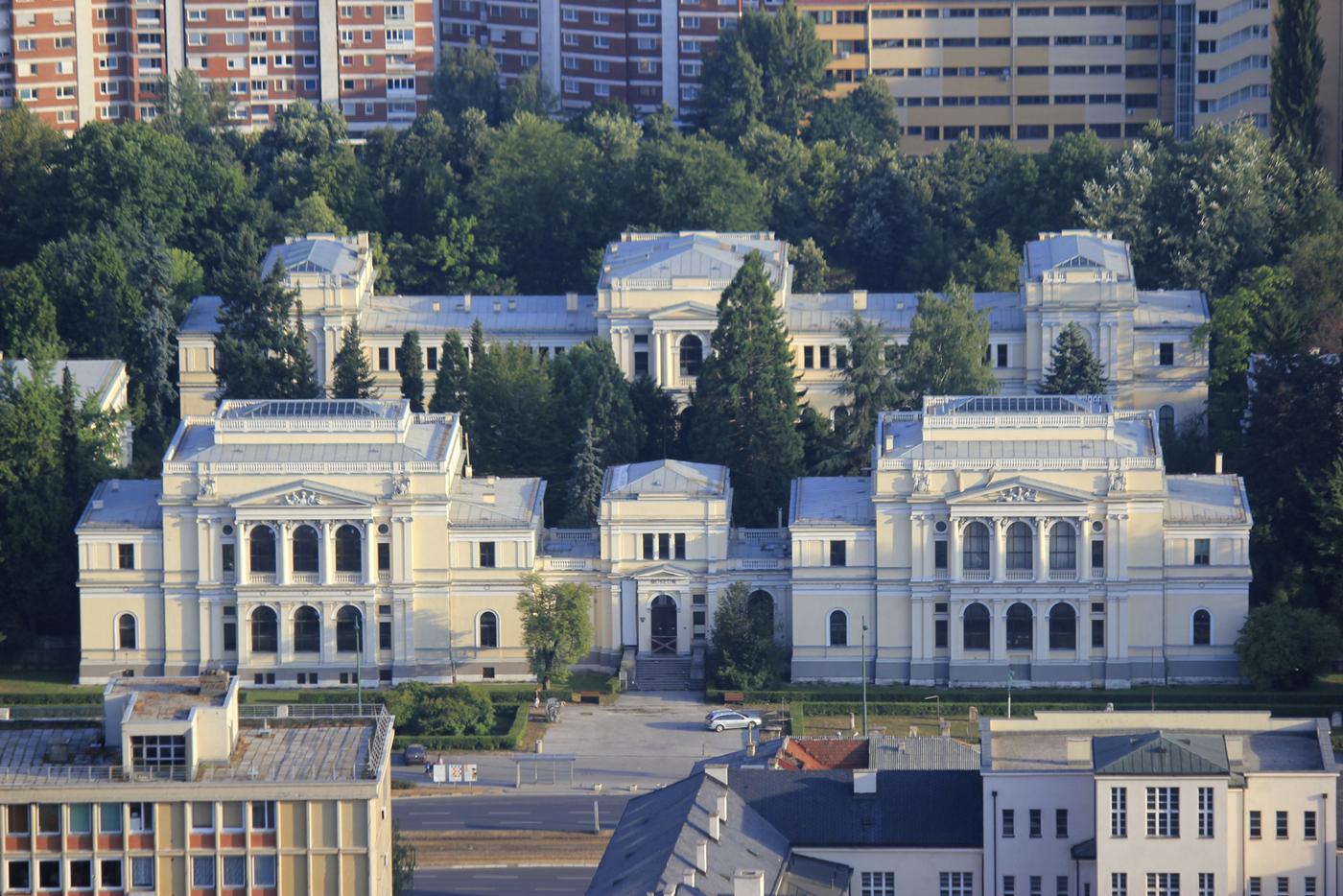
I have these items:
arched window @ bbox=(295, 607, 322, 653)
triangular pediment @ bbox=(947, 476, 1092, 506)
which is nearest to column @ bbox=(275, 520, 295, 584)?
arched window @ bbox=(295, 607, 322, 653)

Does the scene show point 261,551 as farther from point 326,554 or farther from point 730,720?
point 730,720

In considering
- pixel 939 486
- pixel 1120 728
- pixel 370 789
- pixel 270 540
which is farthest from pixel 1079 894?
pixel 270 540

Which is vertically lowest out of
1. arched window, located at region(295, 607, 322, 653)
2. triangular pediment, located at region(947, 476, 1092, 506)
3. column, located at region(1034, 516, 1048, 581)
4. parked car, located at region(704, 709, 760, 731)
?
parked car, located at region(704, 709, 760, 731)

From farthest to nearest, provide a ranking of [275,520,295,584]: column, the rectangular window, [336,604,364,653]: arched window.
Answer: [336,604,364,653]: arched window
[275,520,295,584]: column
the rectangular window

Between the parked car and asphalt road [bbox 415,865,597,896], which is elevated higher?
the parked car

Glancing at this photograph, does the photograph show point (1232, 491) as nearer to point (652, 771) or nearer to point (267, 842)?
point (652, 771)

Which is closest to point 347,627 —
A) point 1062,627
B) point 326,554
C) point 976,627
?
point 326,554

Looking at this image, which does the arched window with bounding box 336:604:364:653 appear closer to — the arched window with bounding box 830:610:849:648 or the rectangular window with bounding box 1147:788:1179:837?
the arched window with bounding box 830:610:849:648
